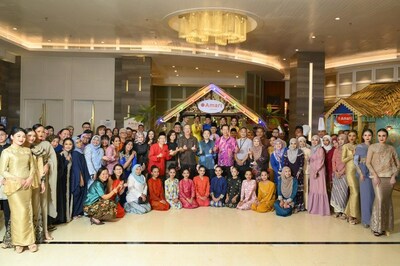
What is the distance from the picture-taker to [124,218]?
5801 millimetres

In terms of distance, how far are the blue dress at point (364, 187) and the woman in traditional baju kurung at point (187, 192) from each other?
2.83 metres

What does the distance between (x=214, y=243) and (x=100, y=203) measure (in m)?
1.88

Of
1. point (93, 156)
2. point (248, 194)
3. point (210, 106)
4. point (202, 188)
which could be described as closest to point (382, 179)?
point (248, 194)

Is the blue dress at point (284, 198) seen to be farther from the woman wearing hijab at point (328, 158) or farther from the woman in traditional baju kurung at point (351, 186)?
the woman in traditional baju kurung at point (351, 186)

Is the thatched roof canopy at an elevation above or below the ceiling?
below

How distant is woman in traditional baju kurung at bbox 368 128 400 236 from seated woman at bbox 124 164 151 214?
3.56 meters

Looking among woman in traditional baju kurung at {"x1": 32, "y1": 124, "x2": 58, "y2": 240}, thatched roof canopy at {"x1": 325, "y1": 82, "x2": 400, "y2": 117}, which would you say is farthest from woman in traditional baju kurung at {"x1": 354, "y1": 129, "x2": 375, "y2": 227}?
thatched roof canopy at {"x1": 325, "y1": 82, "x2": 400, "y2": 117}

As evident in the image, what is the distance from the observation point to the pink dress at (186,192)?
666cm

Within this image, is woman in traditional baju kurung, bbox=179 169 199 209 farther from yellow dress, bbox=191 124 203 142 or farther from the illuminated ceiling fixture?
the illuminated ceiling fixture

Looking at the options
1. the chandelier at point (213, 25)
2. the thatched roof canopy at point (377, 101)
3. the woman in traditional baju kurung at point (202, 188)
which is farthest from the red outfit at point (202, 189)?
the thatched roof canopy at point (377, 101)

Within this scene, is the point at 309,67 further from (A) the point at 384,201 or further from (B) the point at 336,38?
(A) the point at 384,201

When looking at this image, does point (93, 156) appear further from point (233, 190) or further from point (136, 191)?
point (233, 190)

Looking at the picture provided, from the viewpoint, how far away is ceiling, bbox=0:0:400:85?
7.97 meters

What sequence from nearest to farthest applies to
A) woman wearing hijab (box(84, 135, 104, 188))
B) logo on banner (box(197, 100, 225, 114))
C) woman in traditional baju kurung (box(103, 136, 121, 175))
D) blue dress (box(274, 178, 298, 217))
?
woman wearing hijab (box(84, 135, 104, 188)) → blue dress (box(274, 178, 298, 217)) → woman in traditional baju kurung (box(103, 136, 121, 175)) → logo on banner (box(197, 100, 225, 114))
